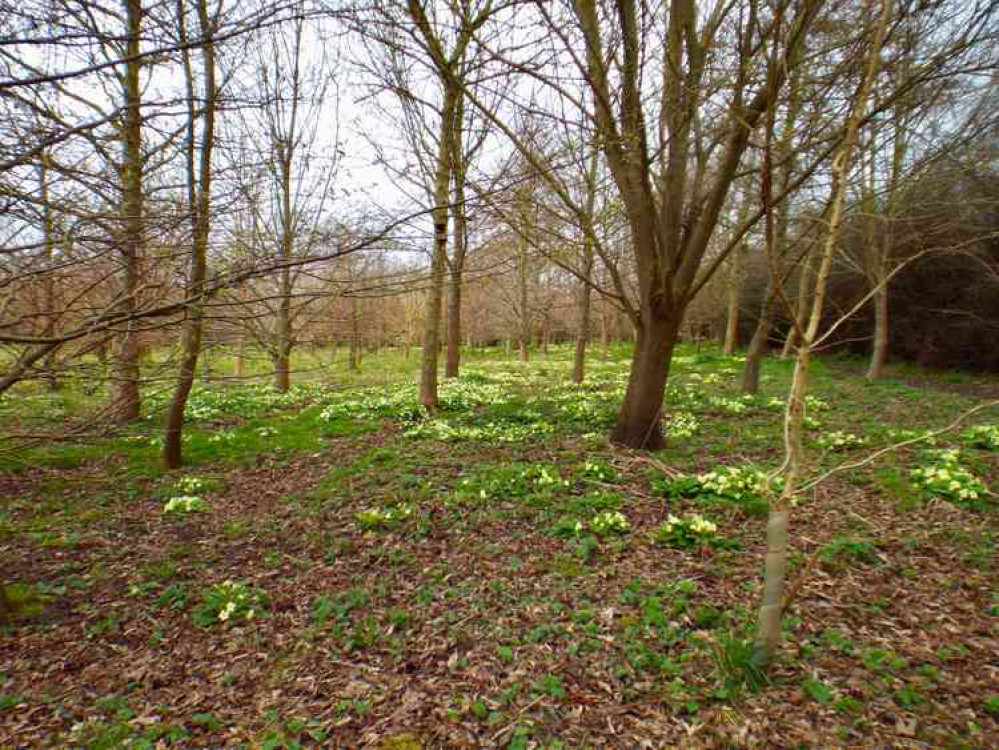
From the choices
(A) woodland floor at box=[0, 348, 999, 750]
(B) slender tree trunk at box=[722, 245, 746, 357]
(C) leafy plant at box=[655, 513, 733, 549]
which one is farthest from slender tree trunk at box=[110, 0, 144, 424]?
(B) slender tree trunk at box=[722, 245, 746, 357]

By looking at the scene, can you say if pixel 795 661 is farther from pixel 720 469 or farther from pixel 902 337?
pixel 902 337

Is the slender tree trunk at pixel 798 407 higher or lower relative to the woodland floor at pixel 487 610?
higher

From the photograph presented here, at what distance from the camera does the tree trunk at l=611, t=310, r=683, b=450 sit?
19.1 ft

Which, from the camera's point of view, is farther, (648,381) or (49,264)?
(648,381)

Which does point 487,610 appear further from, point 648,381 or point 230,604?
point 648,381

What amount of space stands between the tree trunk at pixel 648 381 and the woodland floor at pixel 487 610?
0.41m

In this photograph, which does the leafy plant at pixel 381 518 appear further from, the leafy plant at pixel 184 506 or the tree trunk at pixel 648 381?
the tree trunk at pixel 648 381

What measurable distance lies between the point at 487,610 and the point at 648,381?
3759 millimetres

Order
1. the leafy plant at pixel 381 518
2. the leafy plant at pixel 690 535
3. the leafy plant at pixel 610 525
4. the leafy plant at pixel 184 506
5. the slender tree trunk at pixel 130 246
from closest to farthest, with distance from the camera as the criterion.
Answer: the slender tree trunk at pixel 130 246
the leafy plant at pixel 690 535
the leafy plant at pixel 610 525
the leafy plant at pixel 381 518
the leafy plant at pixel 184 506

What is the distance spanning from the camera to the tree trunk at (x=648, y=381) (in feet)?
19.1

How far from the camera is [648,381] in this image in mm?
6000

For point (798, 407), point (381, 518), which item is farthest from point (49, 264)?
point (798, 407)

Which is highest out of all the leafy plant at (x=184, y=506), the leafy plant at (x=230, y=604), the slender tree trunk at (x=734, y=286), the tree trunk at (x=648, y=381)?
the slender tree trunk at (x=734, y=286)

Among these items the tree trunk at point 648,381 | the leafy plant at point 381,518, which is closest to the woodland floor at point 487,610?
the leafy plant at point 381,518
